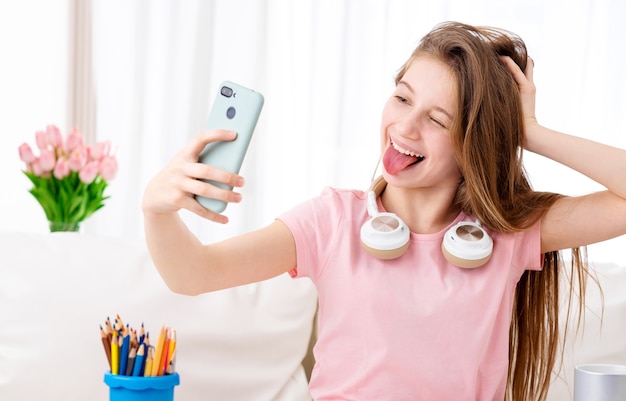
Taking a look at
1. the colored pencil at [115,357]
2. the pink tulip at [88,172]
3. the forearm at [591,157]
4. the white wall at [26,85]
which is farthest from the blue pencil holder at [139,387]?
the white wall at [26,85]

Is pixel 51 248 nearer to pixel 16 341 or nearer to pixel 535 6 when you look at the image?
pixel 16 341

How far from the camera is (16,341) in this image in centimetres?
149

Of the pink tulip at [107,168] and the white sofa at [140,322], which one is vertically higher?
the pink tulip at [107,168]

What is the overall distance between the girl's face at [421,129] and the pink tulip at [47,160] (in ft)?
3.14

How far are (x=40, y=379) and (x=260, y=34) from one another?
5.36 ft

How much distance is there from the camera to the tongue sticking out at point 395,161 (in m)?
1.33

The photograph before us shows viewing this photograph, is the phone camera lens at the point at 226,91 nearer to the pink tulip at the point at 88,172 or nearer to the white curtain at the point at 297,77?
the pink tulip at the point at 88,172

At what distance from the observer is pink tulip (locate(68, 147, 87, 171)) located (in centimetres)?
198

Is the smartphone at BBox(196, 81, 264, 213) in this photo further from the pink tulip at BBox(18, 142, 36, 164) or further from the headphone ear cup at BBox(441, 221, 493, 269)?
the pink tulip at BBox(18, 142, 36, 164)

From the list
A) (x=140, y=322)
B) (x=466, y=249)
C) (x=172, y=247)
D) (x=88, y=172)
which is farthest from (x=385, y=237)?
(x=88, y=172)

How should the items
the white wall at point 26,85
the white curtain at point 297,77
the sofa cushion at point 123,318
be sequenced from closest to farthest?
the sofa cushion at point 123,318
the white wall at point 26,85
the white curtain at point 297,77

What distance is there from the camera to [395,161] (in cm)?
133

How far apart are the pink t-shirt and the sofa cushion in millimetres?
283

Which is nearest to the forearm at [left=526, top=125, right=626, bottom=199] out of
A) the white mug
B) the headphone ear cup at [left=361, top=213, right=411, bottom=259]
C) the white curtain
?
the headphone ear cup at [left=361, top=213, right=411, bottom=259]
